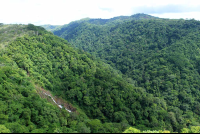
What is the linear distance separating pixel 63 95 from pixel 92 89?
10.7 metres

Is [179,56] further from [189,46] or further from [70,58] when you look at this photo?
[70,58]

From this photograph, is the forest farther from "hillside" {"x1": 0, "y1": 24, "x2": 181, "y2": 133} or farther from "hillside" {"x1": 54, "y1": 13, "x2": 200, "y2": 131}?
"hillside" {"x1": 54, "y1": 13, "x2": 200, "y2": 131}

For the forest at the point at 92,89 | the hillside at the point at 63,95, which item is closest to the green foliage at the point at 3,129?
the forest at the point at 92,89

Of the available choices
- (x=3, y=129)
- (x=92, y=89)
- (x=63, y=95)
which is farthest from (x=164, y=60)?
(x=3, y=129)

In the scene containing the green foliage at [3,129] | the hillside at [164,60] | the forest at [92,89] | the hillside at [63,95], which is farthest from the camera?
the hillside at [164,60]

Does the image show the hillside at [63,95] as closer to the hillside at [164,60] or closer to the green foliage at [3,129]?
the green foliage at [3,129]

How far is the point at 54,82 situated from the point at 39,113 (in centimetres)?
2008

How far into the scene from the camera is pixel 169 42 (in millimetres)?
121562

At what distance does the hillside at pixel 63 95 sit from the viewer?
28891 mm

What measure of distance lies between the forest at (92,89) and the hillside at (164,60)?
0.50m

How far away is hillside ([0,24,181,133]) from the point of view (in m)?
28.9

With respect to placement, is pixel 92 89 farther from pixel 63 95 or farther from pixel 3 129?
pixel 3 129

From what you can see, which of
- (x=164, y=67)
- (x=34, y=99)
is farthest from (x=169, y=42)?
(x=34, y=99)

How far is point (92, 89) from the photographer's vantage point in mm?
51344
